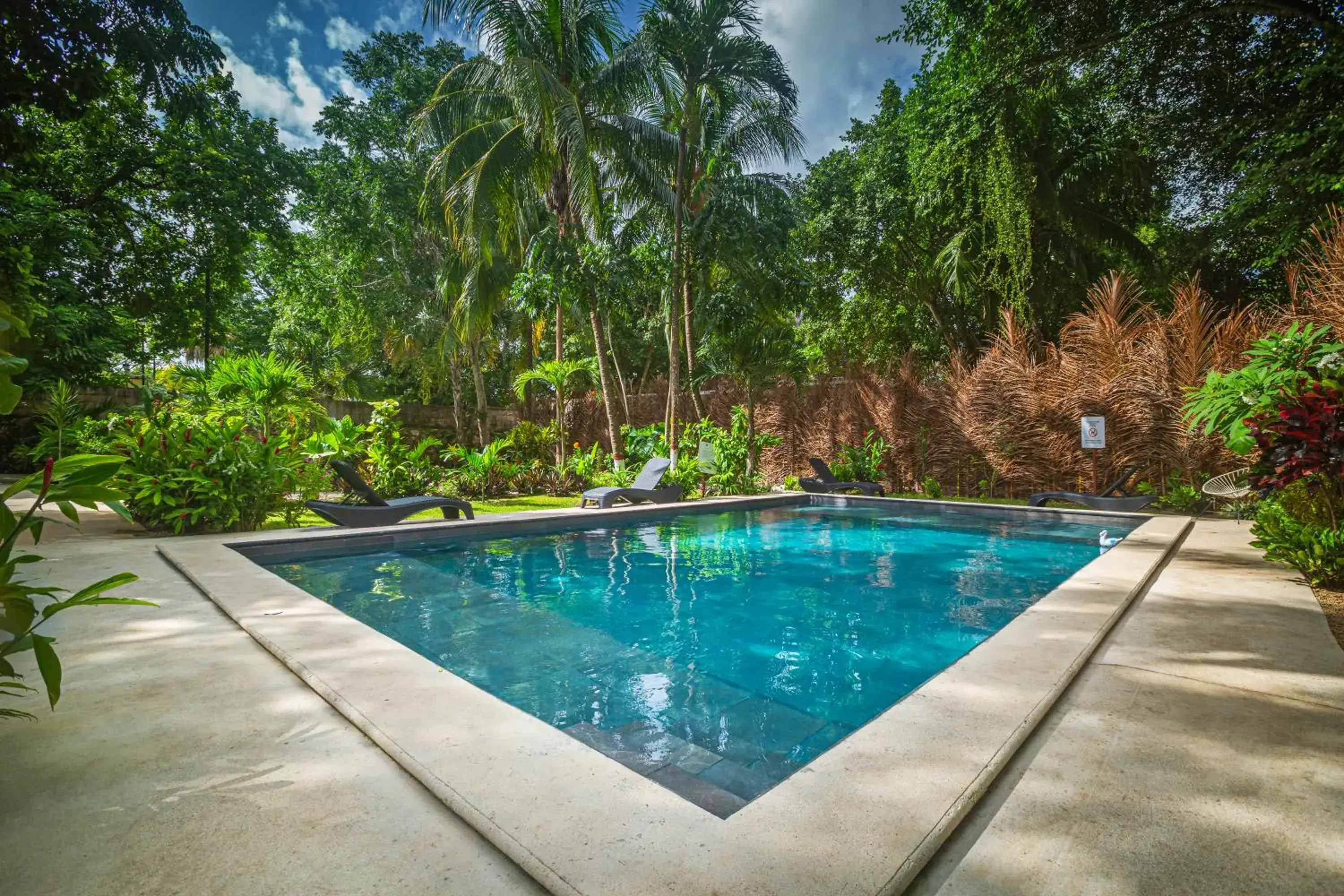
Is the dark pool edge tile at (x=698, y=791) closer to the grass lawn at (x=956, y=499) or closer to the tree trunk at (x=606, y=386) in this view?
the grass lawn at (x=956, y=499)

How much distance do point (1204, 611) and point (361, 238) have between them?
62.9 ft

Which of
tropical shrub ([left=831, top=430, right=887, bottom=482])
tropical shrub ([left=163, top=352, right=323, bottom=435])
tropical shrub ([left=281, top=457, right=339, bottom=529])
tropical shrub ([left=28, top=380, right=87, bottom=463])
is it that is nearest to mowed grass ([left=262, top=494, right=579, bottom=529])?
tropical shrub ([left=281, top=457, right=339, bottom=529])

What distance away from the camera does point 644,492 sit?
10203 millimetres

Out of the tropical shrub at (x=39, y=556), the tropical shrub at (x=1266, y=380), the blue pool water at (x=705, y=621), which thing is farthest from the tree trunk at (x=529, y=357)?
the tropical shrub at (x=39, y=556)

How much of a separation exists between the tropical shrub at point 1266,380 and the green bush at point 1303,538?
0.71 meters

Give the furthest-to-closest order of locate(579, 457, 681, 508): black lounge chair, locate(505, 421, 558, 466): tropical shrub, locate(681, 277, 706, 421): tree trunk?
locate(681, 277, 706, 421): tree trunk
locate(505, 421, 558, 466): tropical shrub
locate(579, 457, 681, 508): black lounge chair

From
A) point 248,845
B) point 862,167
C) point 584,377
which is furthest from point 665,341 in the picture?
point 248,845

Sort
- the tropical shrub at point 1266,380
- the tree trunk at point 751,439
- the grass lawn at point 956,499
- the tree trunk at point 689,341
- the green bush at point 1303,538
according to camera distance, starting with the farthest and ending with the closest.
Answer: the tree trunk at point 689,341
the tree trunk at point 751,439
the grass lawn at point 956,499
the green bush at point 1303,538
the tropical shrub at point 1266,380

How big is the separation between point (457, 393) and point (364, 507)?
13038mm

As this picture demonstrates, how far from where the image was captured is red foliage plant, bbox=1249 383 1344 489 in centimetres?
339

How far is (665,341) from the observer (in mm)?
19562

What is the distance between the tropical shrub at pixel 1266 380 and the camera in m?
3.79

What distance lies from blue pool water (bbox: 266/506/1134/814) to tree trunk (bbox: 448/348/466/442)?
12.9m

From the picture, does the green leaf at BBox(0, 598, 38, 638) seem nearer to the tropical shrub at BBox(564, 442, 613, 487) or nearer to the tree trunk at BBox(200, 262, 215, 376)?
the tropical shrub at BBox(564, 442, 613, 487)
